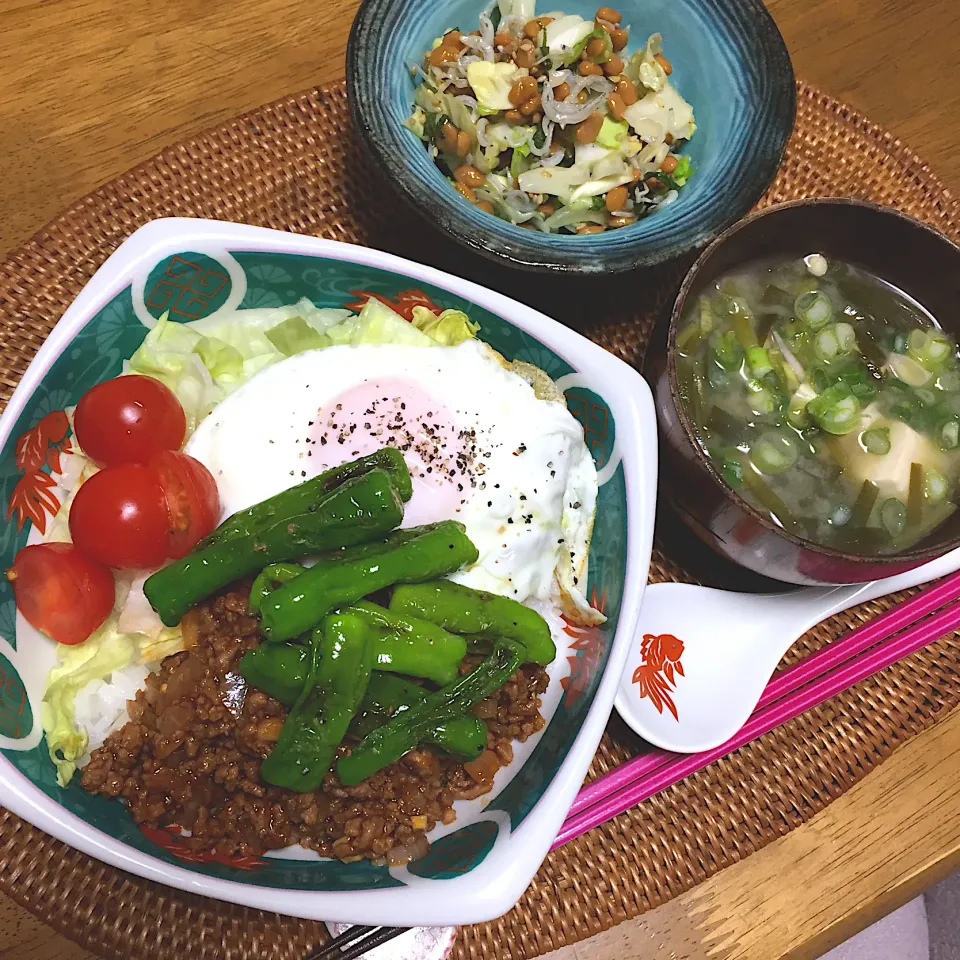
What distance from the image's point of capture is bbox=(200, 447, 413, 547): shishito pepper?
5.45 ft

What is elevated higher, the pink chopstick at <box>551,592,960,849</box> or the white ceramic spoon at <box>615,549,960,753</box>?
the white ceramic spoon at <box>615,549,960,753</box>

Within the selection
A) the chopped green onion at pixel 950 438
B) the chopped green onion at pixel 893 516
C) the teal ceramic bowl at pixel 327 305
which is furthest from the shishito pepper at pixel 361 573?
the chopped green onion at pixel 950 438

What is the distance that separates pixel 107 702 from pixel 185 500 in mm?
526

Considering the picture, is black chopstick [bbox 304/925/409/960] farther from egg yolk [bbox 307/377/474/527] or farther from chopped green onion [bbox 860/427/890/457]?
chopped green onion [bbox 860/427/890/457]

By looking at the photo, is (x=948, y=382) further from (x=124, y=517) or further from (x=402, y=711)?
(x=124, y=517)

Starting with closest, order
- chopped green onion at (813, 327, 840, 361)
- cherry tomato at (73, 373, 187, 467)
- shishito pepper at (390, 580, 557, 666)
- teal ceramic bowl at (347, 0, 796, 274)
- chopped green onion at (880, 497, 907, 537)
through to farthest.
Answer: shishito pepper at (390, 580, 557, 666), cherry tomato at (73, 373, 187, 467), teal ceramic bowl at (347, 0, 796, 274), chopped green onion at (880, 497, 907, 537), chopped green onion at (813, 327, 840, 361)

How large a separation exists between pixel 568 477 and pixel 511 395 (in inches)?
9.6

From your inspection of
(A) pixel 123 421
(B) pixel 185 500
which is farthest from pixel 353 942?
(A) pixel 123 421

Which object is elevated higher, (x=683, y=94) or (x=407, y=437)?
(x=683, y=94)

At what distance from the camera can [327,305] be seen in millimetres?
2076

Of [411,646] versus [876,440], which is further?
[876,440]

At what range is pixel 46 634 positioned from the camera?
1790 mm

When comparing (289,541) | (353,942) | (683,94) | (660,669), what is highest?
(683,94)

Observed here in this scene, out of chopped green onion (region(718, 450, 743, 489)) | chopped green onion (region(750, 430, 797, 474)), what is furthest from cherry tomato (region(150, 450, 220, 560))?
chopped green onion (region(750, 430, 797, 474))
